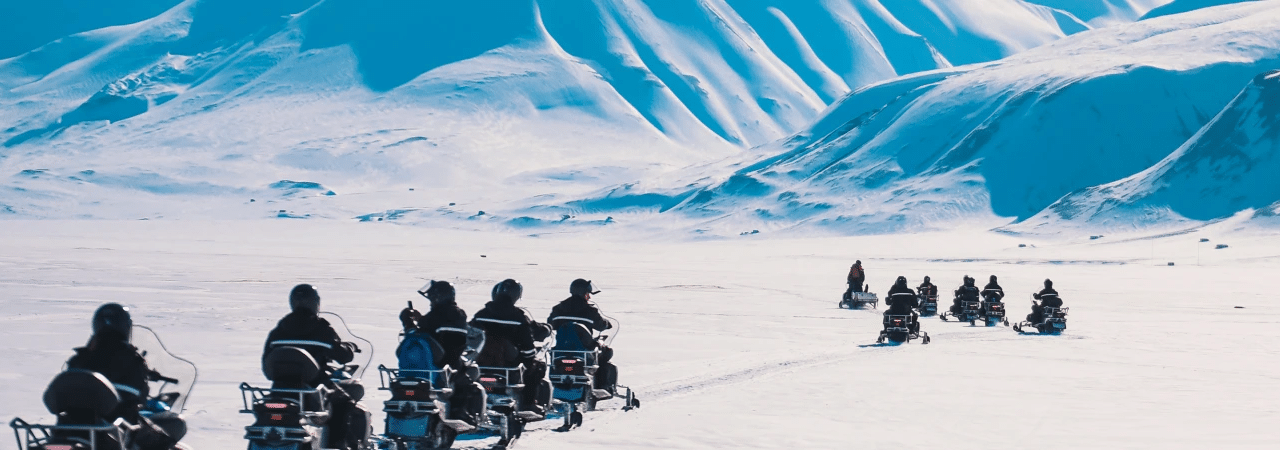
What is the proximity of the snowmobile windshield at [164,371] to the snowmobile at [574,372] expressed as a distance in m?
5.64

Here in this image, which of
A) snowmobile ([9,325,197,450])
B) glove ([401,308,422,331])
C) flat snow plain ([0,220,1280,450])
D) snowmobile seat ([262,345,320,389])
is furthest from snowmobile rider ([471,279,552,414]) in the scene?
snowmobile ([9,325,197,450])

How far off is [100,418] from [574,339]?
7302 mm

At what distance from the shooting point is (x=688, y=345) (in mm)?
26266

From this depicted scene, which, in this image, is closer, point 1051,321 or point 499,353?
point 499,353

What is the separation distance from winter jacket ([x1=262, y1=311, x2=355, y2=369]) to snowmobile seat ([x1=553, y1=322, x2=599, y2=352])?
15.8 ft

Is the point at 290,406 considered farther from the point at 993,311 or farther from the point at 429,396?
the point at 993,311

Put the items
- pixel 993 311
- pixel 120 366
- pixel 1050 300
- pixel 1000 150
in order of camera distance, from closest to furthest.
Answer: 1. pixel 120 366
2. pixel 1050 300
3. pixel 993 311
4. pixel 1000 150

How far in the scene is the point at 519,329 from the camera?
14125mm

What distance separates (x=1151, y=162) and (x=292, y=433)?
162 m

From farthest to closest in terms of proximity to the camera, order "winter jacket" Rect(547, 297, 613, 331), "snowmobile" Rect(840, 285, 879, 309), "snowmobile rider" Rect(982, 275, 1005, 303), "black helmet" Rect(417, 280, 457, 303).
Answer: "snowmobile" Rect(840, 285, 879, 309)
"snowmobile rider" Rect(982, 275, 1005, 303)
"winter jacket" Rect(547, 297, 613, 331)
"black helmet" Rect(417, 280, 457, 303)

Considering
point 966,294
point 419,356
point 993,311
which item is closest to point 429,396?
point 419,356

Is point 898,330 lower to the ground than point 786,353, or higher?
higher

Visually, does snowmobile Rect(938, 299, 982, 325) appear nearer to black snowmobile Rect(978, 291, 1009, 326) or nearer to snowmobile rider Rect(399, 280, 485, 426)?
black snowmobile Rect(978, 291, 1009, 326)

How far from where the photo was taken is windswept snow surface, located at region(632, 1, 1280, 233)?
155375mm
